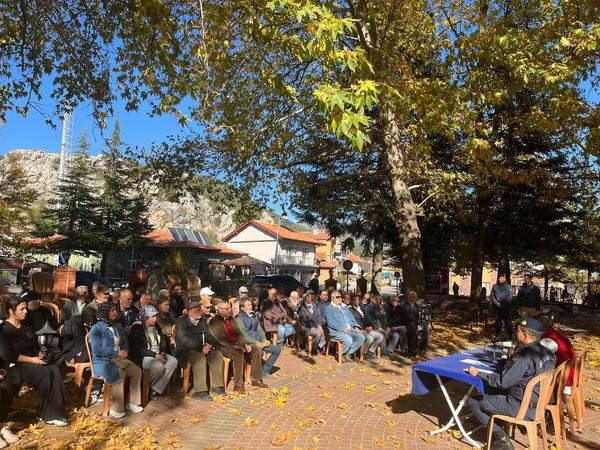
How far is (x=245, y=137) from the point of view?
472 inches

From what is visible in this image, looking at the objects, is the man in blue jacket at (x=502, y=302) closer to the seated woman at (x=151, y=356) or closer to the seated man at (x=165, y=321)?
the seated man at (x=165, y=321)

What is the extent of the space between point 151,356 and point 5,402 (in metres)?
1.80

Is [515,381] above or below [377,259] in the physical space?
below

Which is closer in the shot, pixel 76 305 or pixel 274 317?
pixel 76 305

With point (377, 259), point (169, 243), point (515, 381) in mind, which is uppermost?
point (169, 243)

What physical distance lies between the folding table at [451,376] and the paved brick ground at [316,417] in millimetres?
185

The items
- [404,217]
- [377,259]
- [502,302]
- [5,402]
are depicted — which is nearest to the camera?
[5,402]

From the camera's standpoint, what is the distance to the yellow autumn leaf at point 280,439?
16.1 ft

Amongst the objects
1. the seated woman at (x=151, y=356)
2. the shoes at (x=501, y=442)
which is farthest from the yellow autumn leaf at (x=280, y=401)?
the shoes at (x=501, y=442)

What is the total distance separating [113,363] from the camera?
5.78m

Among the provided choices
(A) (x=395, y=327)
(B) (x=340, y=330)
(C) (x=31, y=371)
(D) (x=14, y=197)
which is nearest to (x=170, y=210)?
(D) (x=14, y=197)

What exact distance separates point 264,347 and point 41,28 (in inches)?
290

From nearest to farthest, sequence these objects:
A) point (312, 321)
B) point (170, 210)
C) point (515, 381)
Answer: point (515, 381)
point (312, 321)
point (170, 210)

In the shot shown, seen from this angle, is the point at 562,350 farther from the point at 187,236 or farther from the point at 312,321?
the point at 187,236
